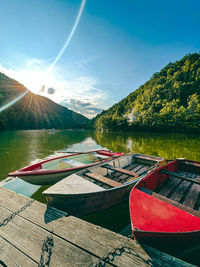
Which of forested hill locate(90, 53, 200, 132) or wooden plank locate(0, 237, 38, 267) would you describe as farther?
forested hill locate(90, 53, 200, 132)

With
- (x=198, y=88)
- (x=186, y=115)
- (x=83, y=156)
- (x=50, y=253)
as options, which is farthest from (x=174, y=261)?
(x=198, y=88)

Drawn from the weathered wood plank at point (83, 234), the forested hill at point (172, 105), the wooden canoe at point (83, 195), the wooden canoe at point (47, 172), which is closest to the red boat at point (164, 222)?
the weathered wood plank at point (83, 234)

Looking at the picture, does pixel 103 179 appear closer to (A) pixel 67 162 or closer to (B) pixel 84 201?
(B) pixel 84 201

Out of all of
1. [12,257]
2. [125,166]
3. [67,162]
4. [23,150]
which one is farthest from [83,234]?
[23,150]

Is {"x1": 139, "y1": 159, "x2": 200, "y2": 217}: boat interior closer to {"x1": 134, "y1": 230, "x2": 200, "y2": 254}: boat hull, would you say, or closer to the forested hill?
{"x1": 134, "y1": 230, "x2": 200, "y2": 254}: boat hull

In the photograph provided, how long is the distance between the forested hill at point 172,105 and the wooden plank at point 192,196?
5748 centimetres

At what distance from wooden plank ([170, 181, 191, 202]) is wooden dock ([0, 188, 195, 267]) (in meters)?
2.25

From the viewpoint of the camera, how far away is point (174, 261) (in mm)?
2504

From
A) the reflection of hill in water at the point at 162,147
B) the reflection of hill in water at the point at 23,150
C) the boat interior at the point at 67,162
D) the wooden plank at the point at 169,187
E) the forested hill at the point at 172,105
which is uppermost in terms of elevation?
the forested hill at the point at 172,105

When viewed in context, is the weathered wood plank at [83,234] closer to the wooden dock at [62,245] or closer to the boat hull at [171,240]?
the wooden dock at [62,245]

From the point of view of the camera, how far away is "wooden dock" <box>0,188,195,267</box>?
8.29 feet

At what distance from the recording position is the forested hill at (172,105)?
5692cm

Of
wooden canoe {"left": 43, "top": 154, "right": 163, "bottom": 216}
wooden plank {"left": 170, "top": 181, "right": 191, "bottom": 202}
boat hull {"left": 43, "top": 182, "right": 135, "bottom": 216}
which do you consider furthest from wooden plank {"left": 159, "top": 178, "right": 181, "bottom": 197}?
boat hull {"left": 43, "top": 182, "right": 135, "bottom": 216}

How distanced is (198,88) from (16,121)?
160432mm
